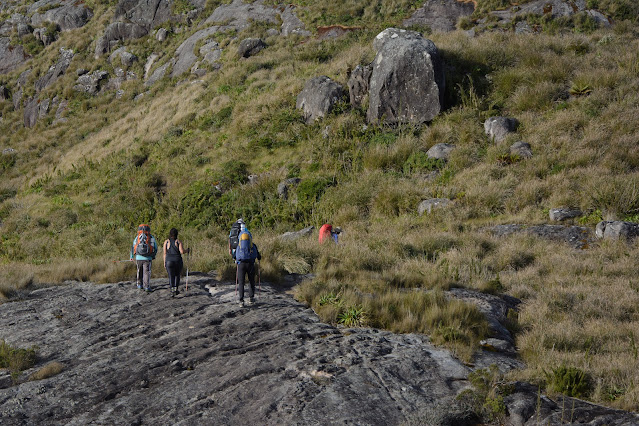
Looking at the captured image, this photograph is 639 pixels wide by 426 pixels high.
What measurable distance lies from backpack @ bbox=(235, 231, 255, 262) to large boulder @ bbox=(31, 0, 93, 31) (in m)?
42.7

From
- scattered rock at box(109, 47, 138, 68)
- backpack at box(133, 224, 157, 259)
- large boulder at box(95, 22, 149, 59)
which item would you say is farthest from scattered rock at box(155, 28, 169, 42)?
backpack at box(133, 224, 157, 259)

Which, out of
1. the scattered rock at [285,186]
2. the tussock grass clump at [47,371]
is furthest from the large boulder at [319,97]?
the tussock grass clump at [47,371]

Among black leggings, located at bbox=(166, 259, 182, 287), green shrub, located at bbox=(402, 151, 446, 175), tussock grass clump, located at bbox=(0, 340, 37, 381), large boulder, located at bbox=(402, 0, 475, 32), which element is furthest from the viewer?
large boulder, located at bbox=(402, 0, 475, 32)

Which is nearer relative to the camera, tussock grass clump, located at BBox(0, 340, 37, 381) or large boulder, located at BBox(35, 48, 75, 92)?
tussock grass clump, located at BBox(0, 340, 37, 381)

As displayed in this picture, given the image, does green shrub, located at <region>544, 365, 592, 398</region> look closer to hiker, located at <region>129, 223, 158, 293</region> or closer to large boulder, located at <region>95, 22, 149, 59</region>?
hiker, located at <region>129, 223, 158, 293</region>

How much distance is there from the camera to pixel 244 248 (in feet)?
25.1

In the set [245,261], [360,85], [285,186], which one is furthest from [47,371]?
[360,85]

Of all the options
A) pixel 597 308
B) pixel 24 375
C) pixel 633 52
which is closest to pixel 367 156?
pixel 597 308

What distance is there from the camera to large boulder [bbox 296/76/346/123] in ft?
55.4

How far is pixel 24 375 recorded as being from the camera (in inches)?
211

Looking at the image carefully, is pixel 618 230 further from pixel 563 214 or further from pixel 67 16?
pixel 67 16

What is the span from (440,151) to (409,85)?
288 centimetres

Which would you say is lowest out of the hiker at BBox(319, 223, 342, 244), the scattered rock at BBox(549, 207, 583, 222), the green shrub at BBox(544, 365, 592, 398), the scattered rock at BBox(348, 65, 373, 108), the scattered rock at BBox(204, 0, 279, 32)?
the hiker at BBox(319, 223, 342, 244)

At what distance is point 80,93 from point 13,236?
2053 cm
